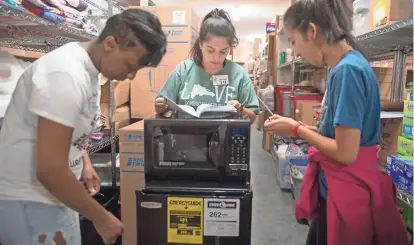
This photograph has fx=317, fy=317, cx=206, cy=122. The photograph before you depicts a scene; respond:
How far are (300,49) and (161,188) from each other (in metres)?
0.69

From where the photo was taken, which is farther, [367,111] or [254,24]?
[254,24]

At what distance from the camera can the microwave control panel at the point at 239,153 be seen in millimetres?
1148

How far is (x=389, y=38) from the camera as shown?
163cm

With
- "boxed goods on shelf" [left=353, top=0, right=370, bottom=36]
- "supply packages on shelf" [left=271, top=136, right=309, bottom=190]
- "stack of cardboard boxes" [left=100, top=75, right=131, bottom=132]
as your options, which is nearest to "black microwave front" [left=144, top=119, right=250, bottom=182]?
"boxed goods on shelf" [left=353, top=0, right=370, bottom=36]

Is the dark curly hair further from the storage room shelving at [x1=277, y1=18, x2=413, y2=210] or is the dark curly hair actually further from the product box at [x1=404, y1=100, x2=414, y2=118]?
the product box at [x1=404, y1=100, x2=414, y2=118]

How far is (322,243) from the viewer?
1093 millimetres

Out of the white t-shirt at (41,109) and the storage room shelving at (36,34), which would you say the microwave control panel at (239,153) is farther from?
the storage room shelving at (36,34)

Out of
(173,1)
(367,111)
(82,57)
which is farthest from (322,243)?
(173,1)

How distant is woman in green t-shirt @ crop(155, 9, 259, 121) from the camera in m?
1.54

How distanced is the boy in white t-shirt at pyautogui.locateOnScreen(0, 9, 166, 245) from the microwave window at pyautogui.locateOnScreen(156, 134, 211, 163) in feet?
1.18

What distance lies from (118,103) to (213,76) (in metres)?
1.05

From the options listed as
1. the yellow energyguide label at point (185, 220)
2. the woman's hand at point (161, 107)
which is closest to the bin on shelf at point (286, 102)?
the woman's hand at point (161, 107)

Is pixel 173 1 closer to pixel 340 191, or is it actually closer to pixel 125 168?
pixel 125 168

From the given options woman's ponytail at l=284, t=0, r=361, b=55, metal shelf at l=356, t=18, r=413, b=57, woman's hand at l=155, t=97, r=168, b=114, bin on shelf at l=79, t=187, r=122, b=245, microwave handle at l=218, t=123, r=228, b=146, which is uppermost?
metal shelf at l=356, t=18, r=413, b=57
